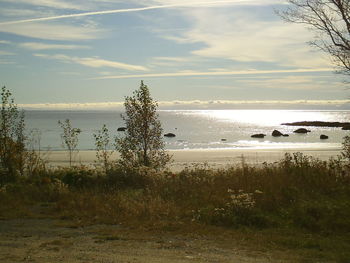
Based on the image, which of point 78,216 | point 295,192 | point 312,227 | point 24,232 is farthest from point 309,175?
point 24,232

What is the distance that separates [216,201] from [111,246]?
4290 millimetres

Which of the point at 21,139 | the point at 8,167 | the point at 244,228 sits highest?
the point at 21,139

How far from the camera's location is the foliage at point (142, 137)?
19.3 metres

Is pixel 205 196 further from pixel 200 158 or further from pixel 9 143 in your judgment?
pixel 200 158

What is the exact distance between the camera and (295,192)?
1202 centimetres

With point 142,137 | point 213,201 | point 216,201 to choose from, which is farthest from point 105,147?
point 216,201

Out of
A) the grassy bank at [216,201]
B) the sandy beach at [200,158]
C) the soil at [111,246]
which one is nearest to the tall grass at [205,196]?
the grassy bank at [216,201]

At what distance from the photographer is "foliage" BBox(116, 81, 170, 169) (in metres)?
19.3

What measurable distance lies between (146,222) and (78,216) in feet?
6.57

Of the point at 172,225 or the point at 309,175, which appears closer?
the point at 172,225

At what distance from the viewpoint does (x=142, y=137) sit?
19797mm

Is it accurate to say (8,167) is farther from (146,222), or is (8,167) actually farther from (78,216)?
(146,222)

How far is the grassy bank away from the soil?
0.62m

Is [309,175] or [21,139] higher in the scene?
[21,139]
